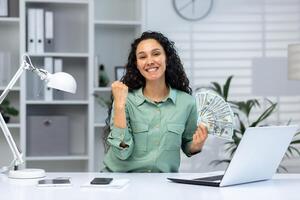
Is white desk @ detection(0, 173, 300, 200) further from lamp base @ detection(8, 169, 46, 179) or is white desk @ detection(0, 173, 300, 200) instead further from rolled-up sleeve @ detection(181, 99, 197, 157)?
rolled-up sleeve @ detection(181, 99, 197, 157)

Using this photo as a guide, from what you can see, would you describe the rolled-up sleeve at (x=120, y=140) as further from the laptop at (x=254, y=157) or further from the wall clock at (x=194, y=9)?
the wall clock at (x=194, y=9)

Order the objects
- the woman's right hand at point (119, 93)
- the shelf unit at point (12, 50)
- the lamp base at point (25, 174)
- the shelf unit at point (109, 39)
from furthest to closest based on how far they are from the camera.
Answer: the shelf unit at point (109, 39) < the shelf unit at point (12, 50) < the woman's right hand at point (119, 93) < the lamp base at point (25, 174)

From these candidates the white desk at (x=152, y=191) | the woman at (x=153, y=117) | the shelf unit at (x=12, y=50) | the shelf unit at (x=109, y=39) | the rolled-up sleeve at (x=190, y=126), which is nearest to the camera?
the white desk at (x=152, y=191)

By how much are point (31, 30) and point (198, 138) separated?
187 cm

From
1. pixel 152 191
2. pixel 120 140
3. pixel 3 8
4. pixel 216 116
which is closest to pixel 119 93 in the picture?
pixel 120 140

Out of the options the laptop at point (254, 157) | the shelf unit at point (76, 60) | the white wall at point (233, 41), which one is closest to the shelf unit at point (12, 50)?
the shelf unit at point (76, 60)

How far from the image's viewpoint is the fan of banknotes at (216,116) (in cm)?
213

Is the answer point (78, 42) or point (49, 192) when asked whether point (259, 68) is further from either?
point (49, 192)

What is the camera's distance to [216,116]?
214 centimetres

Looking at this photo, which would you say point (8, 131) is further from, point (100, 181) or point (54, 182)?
point (100, 181)

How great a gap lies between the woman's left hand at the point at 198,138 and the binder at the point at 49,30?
1.74 meters

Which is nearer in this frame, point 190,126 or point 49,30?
point 190,126

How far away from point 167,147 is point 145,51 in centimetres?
47

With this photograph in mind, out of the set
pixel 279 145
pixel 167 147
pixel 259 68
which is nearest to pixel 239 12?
pixel 259 68
